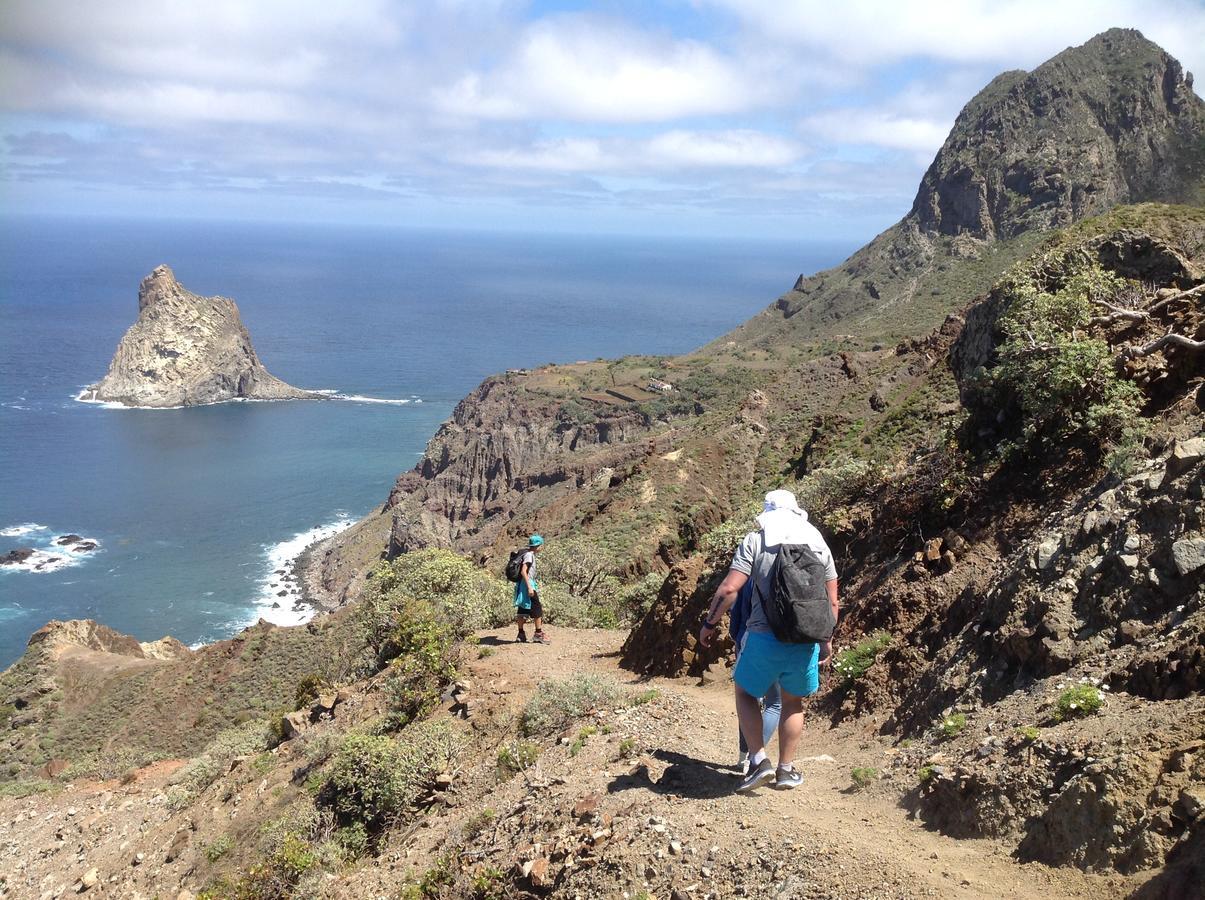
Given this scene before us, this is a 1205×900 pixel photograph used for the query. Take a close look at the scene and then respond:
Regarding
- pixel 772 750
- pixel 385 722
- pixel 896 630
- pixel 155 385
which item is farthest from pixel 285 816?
pixel 155 385

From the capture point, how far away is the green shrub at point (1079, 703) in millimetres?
5113

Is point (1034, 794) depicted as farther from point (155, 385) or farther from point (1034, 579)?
point (155, 385)

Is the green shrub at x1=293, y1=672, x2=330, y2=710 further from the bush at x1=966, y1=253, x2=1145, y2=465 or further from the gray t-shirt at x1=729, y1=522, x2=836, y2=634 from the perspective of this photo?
the bush at x1=966, y1=253, x2=1145, y2=465

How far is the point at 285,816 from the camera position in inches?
367

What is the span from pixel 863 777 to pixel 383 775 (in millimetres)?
4993

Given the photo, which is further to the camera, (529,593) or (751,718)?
(529,593)

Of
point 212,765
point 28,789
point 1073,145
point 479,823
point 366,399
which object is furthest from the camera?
point 366,399

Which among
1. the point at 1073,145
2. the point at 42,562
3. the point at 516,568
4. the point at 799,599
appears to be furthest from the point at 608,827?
the point at 1073,145

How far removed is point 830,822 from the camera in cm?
531

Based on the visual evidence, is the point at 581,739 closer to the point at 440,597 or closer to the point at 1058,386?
the point at 1058,386

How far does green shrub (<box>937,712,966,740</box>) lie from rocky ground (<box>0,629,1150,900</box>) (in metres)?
0.34

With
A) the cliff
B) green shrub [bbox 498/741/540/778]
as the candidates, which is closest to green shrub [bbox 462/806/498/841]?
green shrub [bbox 498/741/540/778]

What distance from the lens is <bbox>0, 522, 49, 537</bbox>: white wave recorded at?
6706cm

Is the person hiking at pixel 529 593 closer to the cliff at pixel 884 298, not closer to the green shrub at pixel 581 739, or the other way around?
→ the green shrub at pixel 581 739
